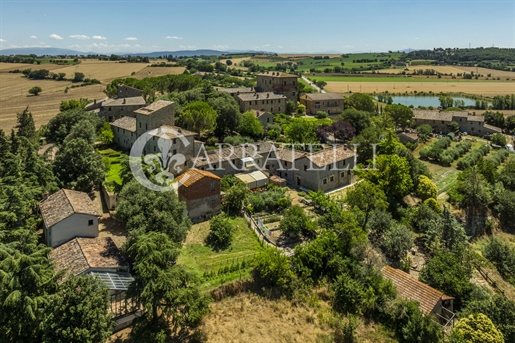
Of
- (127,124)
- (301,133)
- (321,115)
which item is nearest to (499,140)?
(321,115)

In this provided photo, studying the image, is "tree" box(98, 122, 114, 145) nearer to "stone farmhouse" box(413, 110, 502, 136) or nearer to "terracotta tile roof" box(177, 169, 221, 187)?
"terracotta tile roof" box(177, 169, 221, 187)

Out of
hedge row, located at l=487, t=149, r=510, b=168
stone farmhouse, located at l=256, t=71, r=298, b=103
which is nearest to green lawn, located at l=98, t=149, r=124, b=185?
stone farmhouse, located at l=256, t=71, r=298, b=103

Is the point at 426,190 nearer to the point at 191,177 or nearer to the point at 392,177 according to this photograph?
the point at 392,177

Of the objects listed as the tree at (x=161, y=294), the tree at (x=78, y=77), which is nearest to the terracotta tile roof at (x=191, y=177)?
the tree at (x=161, y=294)

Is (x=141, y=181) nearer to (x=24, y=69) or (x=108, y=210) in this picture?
(x=108, y=210)

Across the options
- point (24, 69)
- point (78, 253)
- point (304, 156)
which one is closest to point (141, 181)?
point (78, 253)

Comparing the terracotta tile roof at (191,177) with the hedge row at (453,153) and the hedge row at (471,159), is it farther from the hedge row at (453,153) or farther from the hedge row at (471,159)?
the hedge row at (471,159)
